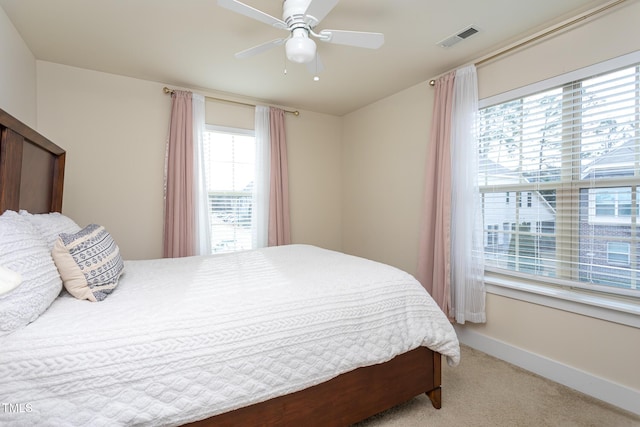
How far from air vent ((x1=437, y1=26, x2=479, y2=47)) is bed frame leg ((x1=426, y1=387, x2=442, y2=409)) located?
243 cm

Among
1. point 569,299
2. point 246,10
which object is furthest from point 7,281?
point 569,299

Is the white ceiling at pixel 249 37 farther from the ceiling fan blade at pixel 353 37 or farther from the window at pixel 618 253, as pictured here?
the window at pixel 618 253

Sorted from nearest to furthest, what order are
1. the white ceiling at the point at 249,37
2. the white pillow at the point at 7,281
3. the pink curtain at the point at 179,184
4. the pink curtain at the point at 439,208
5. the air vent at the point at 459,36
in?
the white pillow at the point at 7,281 < the white ceiling at the point at 249,37 < the air vent at the point at 459,36 < the pink curtain at the point at 439,208 < the pink curtain at the point at 179,184

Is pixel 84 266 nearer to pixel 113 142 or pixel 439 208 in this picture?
pixel 113 142

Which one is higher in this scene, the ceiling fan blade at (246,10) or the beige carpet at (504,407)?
the ceiling fan blade at (246,10)

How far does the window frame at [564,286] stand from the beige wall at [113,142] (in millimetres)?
2927

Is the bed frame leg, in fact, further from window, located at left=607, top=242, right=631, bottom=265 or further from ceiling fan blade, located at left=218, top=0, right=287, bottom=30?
ceiling fan blade, located at left=218, top=0, right=287, bottom=30

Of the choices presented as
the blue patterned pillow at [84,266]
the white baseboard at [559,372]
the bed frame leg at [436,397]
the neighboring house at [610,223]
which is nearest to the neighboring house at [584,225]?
the neighboring house at [610,223]

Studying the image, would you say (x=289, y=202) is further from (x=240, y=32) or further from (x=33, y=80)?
(x=33, y=80)

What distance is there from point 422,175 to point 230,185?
2164mm

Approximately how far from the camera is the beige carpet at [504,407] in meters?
1.65

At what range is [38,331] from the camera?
3.25 ft

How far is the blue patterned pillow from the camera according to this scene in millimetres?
1296

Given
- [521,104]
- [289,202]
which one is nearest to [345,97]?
[289,202]
